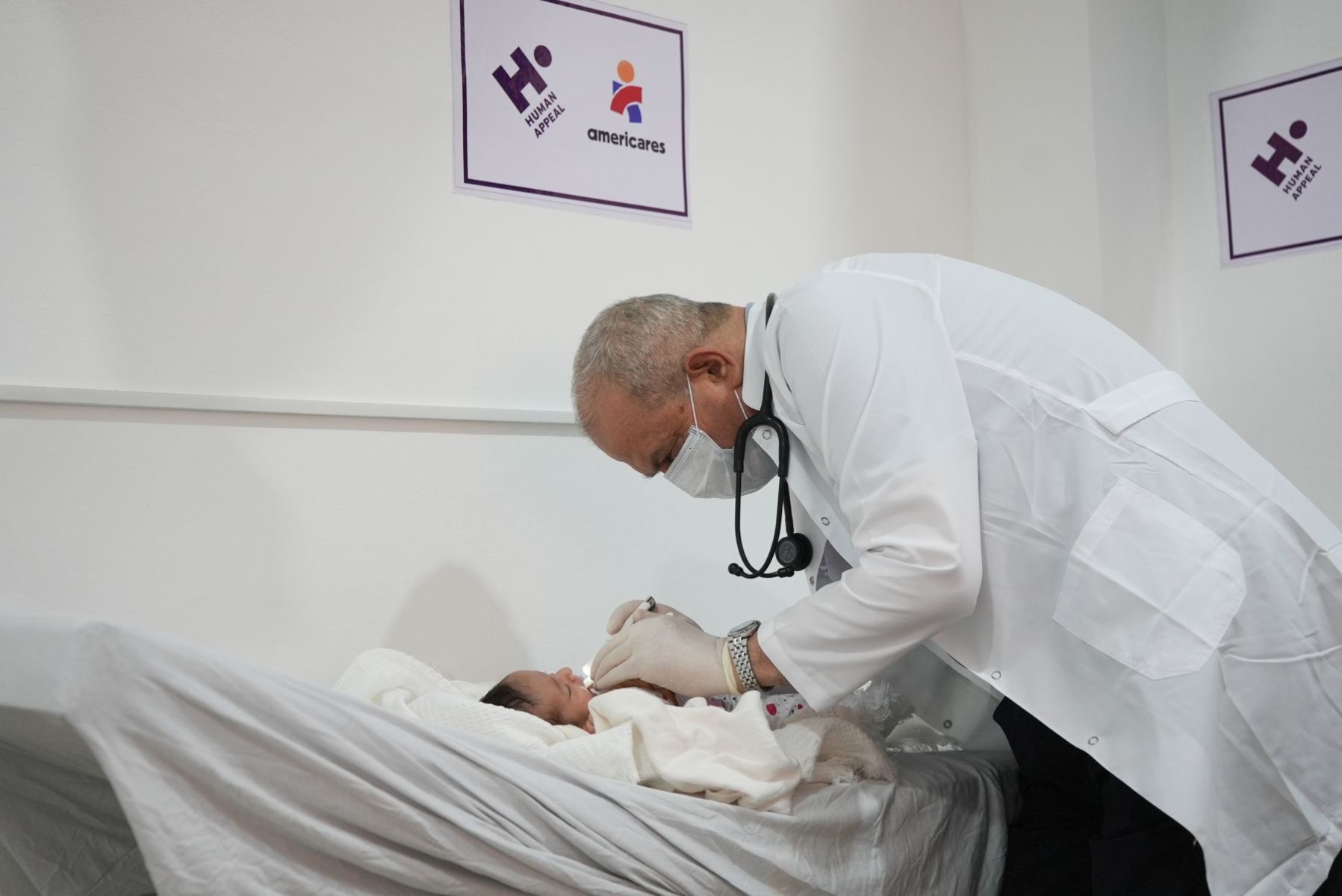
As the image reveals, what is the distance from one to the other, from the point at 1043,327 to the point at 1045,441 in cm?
18

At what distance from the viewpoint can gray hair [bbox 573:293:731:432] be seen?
5.45ft

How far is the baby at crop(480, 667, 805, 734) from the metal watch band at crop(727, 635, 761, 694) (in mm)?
153

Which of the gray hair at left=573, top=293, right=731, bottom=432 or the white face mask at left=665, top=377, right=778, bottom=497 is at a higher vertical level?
the gray hair at left=573, top=293, right=731, bottom=432

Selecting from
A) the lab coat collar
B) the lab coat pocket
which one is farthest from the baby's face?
the lab coat pocket

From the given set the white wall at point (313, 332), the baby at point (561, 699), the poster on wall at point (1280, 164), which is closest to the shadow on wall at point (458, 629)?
the white wall at point (313, 332)

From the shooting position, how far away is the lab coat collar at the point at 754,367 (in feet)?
5.43

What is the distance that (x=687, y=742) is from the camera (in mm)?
1486

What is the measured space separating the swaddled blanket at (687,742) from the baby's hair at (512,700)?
0.47 feet

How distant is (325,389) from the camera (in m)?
2.03

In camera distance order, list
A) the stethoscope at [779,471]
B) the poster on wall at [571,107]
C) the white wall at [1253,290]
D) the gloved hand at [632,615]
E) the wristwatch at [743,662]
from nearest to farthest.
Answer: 1. the wristwatch at [743,662]
2. the stethoscope at [779,471]
3. the gloved hand at [632,615]
4. the poster on wall at [571,107]
5. the white wall at [1253,290]

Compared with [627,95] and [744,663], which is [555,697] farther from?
[627,95]

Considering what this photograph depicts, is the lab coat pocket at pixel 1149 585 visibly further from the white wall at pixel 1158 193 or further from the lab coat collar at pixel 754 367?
the white wall at pixel 1158 193

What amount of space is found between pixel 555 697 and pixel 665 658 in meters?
0.24

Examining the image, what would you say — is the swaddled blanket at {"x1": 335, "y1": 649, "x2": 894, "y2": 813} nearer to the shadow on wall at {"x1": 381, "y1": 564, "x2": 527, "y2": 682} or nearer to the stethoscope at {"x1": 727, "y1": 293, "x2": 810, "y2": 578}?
the stethoscope at {"x1": 727, "y1": 293, "x2": 810, "y2": 578}
